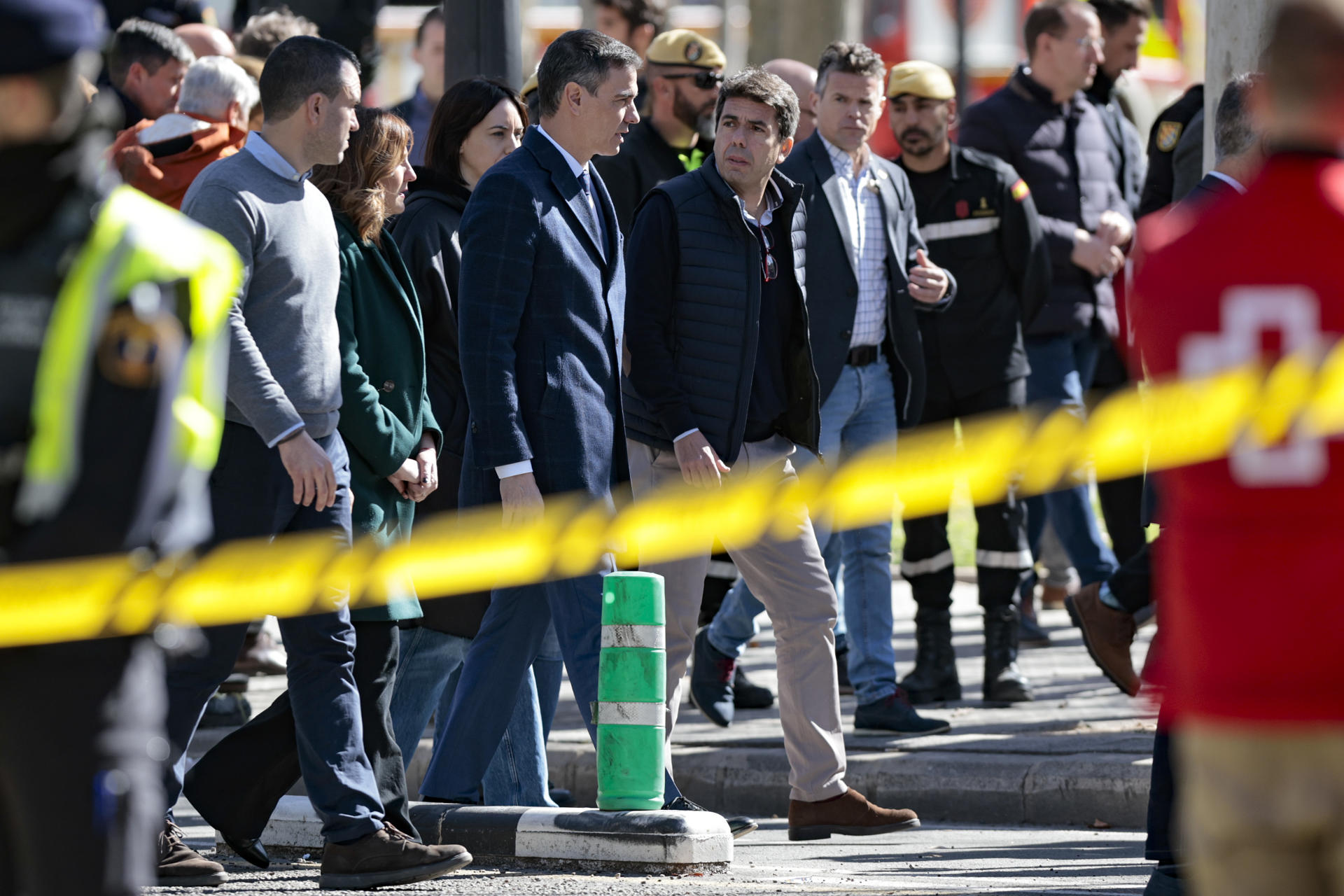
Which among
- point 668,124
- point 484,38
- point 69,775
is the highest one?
point 484,38

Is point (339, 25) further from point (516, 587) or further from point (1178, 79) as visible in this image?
point (1178, 79)

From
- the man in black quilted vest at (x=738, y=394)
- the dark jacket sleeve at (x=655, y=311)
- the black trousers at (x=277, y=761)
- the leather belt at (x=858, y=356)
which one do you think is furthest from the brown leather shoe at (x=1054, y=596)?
the black trousers at (x=277, y=761)

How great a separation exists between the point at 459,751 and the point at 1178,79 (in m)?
26.9

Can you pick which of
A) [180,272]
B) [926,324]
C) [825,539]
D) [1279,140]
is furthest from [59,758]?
[926,324]

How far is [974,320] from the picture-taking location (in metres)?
9.01

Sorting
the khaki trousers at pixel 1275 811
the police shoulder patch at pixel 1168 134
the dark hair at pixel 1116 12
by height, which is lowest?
the khaki trousers at pixel 1275 811

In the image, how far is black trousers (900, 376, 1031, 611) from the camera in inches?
357

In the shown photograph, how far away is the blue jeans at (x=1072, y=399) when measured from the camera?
966 centimetres

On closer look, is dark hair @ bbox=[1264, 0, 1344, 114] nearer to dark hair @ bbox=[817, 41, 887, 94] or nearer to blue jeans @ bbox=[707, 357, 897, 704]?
blue jeans @ bbox=[707, 357, 897, 704]

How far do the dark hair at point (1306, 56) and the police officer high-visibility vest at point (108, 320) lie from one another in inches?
63.4

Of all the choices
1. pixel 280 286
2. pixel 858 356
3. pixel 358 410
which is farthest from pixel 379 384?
pixel 858 356

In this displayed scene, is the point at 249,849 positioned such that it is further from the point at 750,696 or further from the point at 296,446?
the point at 750,696

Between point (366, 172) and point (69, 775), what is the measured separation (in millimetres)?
3486

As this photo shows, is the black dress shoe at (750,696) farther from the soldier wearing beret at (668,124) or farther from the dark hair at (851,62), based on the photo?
the dark hair at (851,62)
